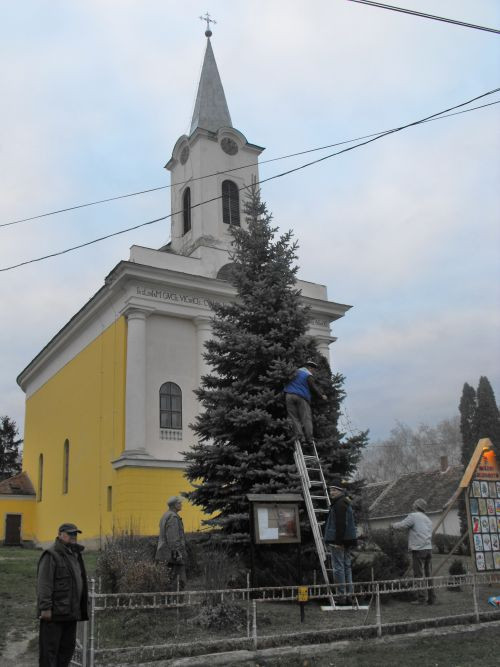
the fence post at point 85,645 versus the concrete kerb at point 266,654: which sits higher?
the fence post at point 85,645

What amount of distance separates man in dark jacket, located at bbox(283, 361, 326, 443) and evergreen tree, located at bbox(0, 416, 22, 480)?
146 feet

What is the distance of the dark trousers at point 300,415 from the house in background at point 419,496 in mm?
26006

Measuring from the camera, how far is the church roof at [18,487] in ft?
124

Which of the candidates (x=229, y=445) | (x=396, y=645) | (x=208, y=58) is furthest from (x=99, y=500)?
(x=208, y=58)

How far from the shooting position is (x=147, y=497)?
25.4 metres

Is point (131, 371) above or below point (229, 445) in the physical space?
above

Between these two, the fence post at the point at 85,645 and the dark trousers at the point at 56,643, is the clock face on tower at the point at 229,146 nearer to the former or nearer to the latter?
the fence post at the point at 85,645

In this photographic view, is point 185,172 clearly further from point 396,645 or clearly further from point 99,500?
point 396,645

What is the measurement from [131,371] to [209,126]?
15033 mm

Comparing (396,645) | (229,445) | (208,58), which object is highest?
(208,58)

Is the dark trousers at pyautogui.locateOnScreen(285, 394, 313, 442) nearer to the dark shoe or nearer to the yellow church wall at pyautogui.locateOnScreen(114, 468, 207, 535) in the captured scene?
the dark shoe

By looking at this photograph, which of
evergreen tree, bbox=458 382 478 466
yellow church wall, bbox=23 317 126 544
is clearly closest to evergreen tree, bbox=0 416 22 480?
yellow church wall, bbox=23 317 126 544

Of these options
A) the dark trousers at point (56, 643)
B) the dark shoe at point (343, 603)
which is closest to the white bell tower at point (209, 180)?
the dark shoe at point (343, 603)

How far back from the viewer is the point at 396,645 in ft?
28.5
